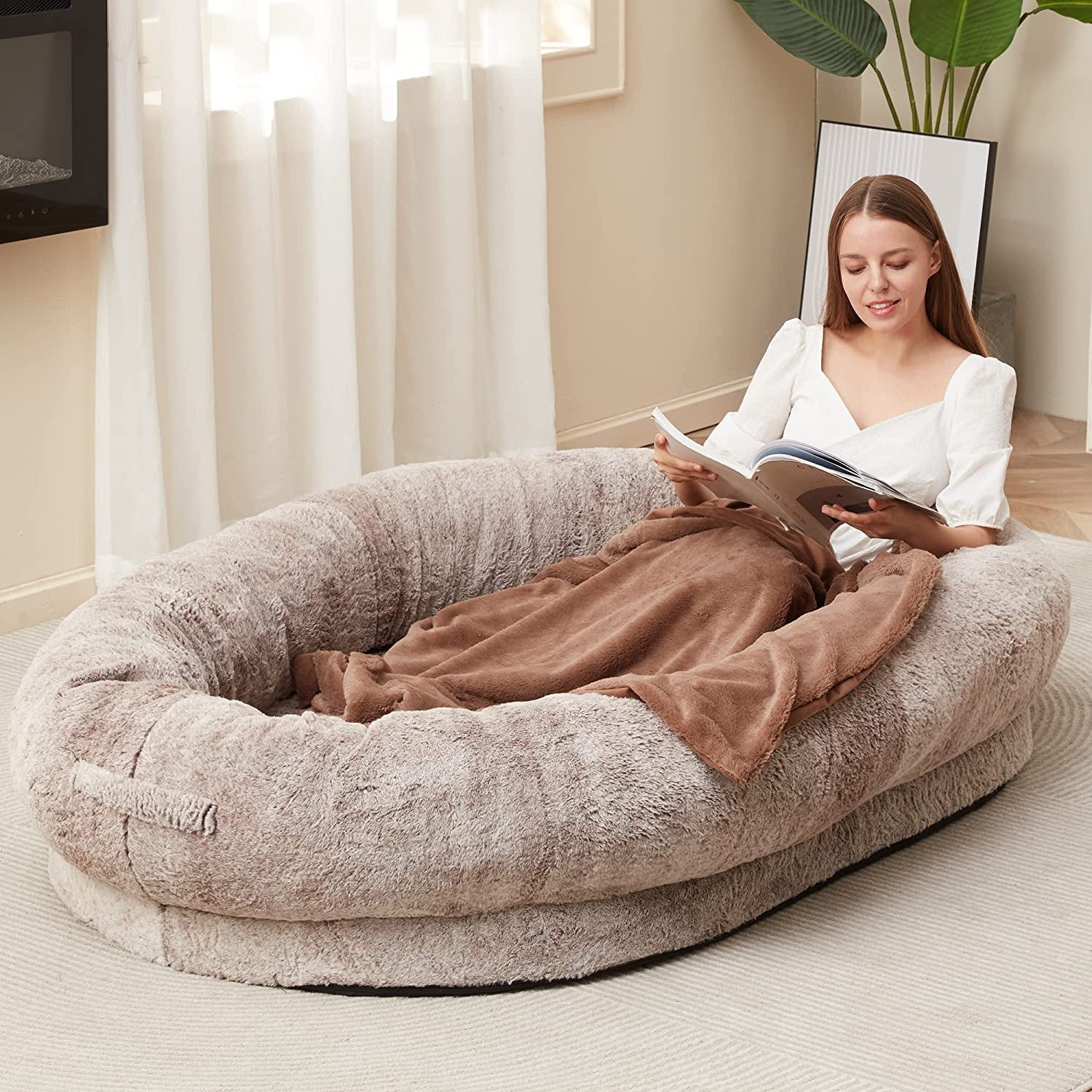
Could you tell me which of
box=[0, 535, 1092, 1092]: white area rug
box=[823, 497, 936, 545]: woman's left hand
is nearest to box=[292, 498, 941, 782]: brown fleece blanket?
box=[823, 497, 936, 545]: woman's left hand

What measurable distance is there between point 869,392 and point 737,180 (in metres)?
1.89

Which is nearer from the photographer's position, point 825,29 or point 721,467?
point 721,467

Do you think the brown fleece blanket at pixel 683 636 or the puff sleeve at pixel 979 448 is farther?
the puff sleeve at pixel 979 448

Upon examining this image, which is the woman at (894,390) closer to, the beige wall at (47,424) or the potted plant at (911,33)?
the beige wall at (47,424)

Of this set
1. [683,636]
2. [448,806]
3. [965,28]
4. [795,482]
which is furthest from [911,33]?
[448,806]

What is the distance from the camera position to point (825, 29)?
12.6ft

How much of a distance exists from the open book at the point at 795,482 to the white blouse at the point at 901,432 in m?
0.05

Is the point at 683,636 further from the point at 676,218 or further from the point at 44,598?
the point at 676,218

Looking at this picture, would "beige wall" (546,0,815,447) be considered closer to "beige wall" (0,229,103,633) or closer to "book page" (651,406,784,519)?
"beige wall" (0,229,103,633)

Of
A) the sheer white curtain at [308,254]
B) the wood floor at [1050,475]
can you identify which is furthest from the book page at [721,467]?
the wood floor at [1050,475]

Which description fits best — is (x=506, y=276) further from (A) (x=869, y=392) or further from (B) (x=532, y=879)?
(B) (x=532, y=879)

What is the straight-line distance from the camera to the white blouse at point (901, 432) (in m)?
2.26

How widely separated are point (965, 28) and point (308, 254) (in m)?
1.69

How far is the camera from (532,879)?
1757 millimetres
